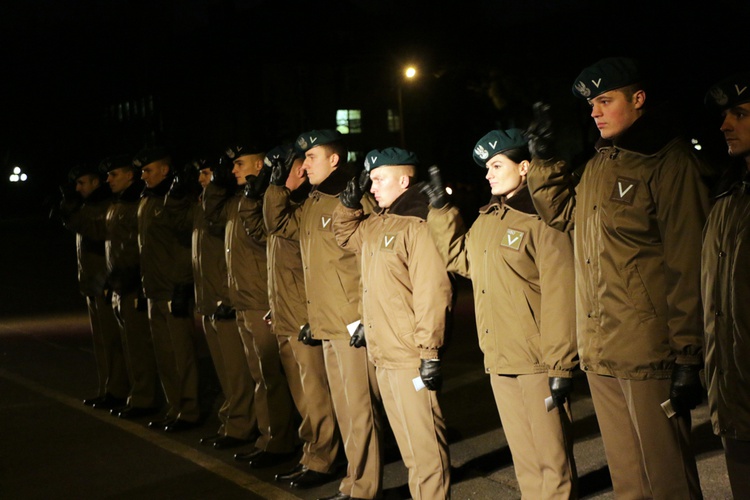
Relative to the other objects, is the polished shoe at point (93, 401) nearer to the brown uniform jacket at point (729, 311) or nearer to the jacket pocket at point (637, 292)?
the jacket pocket at point (637, 292)

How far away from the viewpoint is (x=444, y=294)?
5582mm

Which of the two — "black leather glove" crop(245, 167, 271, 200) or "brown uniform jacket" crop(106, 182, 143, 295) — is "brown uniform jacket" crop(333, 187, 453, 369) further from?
"brown uniform jacket" crop(106, 182, 143, 295)

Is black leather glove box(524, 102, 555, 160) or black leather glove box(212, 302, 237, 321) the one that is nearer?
black leather glove box(524, 102, 555, 160)

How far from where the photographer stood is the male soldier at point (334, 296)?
6395 millimetres

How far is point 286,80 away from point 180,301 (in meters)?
48.8

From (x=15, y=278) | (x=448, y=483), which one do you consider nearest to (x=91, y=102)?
(x=15, y=278)

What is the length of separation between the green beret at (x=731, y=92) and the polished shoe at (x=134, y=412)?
6922 mm

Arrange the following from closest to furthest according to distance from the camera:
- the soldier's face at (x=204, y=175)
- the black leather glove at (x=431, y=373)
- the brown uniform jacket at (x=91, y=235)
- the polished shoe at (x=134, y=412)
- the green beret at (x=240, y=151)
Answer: the black leather glove at (x=431, y=373) < the green beret at (x=240, y=151) < the soldier's face at (x=204, y=175) < the polished shoe at (x=134, y=412) < the brown uniform jacket at (x=91, y=235)

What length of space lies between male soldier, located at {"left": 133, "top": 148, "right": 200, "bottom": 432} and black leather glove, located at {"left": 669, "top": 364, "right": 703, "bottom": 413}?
5588 mm

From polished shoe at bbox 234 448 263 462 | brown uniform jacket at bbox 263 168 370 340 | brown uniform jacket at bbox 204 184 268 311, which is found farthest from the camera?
brown uniform jacket at bbox 204 184 268 311

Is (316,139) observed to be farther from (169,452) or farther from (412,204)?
(169,452)

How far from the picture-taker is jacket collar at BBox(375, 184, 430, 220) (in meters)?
5.75

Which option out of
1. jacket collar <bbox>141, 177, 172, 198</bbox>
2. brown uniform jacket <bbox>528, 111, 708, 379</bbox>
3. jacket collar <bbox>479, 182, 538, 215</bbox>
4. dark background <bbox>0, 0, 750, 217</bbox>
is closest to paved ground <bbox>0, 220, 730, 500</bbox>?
brown uniform jacket <bbox>528, 111, 708, 379</bbox>

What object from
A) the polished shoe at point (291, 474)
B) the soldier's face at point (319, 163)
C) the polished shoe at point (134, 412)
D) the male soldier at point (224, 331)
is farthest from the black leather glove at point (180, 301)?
the soldier's face at point (319, 163)
